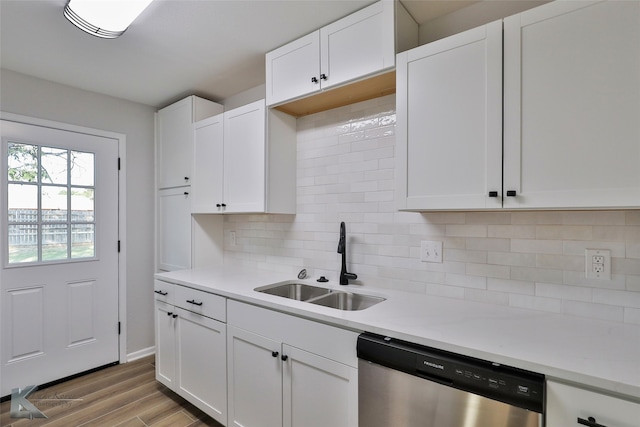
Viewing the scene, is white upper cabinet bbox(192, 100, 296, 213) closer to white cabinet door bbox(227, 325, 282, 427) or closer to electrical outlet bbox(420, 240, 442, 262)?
white cabinet door bbox(227, 325, 282, 427)

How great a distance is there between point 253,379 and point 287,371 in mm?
287

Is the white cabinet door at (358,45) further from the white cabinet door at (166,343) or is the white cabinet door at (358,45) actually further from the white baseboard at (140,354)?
the white baseboard at (140,354)

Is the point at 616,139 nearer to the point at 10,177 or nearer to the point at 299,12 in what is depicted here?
the point at 299,12

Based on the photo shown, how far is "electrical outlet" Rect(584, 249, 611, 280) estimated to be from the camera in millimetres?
1336

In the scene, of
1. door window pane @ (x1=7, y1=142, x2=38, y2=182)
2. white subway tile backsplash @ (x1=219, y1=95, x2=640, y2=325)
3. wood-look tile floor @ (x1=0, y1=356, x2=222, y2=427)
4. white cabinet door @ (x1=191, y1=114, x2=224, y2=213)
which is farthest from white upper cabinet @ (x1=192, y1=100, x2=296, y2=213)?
wood-look tile floor @ (x1=0, y1=356, x2=222, y2=427)

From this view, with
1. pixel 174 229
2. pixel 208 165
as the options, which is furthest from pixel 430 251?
pixel 174 229

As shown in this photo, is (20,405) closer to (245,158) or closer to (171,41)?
(245,158)

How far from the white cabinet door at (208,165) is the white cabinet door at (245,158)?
0.08 metres

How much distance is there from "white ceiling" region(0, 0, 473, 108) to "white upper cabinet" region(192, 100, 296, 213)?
362 mm

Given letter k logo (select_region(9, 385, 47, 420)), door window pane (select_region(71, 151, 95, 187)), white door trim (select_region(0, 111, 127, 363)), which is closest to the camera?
letter k logo (select_region(9, 385, 47, 420))

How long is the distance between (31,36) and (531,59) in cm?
266

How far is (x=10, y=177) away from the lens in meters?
2.39

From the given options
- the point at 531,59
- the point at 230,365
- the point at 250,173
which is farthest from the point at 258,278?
the point at 531,59

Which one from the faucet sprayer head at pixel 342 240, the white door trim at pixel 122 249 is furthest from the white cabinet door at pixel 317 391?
the white door trim at pixel 122 249
